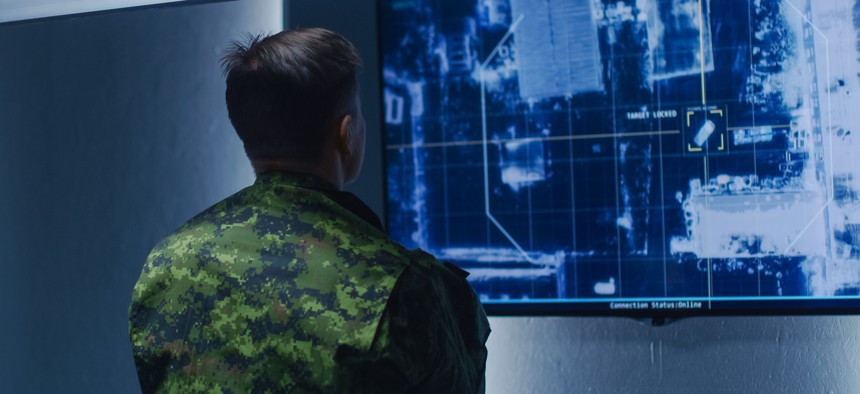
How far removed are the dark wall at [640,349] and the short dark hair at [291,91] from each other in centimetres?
45

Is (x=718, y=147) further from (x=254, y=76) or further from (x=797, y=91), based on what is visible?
(x=254, y=76)

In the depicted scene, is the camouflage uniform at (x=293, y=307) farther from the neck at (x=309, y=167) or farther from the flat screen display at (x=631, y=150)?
the flat screen display at (x=631, y=150)

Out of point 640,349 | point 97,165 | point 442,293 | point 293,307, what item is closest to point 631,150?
point 640,349

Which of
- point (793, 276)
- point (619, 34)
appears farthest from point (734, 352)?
point (619, 34)

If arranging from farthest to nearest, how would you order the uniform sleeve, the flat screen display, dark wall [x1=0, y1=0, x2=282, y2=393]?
dark wall [x1=0, y1=0, x2=282, y2=393] < the flat screen display < the uniform sleeve

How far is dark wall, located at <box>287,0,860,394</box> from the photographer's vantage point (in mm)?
1283

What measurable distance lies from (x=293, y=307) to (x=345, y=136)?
180 mm

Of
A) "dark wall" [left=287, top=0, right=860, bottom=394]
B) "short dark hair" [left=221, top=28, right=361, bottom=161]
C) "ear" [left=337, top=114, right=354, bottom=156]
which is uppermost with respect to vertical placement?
"short dark hair" [left=221, top=28, right=361, bottom=161]

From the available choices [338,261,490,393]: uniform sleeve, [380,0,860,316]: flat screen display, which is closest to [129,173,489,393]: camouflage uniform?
[338,261,490,393]: uniform sleeve

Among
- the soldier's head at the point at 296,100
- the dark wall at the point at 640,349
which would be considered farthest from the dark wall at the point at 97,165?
the soldier's head at the point at 296,100

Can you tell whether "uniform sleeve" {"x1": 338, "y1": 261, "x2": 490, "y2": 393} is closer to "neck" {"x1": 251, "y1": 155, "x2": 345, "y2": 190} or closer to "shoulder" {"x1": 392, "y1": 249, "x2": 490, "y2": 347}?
"shoulder" {"x1": 392, "y1": 249, "x2": 490, "y2": 347}

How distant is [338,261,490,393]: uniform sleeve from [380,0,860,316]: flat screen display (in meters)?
0.45

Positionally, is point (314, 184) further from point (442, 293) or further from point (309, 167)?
point (442, 293)

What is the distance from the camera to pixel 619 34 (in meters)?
1.26
